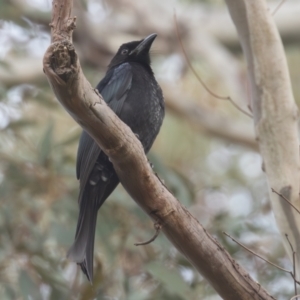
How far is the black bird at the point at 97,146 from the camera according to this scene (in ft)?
10.3

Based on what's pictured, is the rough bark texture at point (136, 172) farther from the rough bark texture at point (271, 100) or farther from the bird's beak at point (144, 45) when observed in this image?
the bird's beak at point (144, 45)

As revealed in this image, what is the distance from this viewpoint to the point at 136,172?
2.49 m

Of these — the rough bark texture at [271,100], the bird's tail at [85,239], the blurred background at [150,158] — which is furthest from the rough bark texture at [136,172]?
the blurred background at [150,158]

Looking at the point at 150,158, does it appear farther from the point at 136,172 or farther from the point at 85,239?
the point at 136,172

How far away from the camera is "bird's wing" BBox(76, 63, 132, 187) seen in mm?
3137

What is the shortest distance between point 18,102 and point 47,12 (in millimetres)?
1138

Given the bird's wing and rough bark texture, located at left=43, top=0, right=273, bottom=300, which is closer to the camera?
rough bark texture, located at left=43, top=0, right=273, bottom=300

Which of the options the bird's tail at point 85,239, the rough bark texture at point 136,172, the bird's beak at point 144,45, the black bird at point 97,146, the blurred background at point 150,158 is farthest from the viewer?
the blurred background at point 150,158

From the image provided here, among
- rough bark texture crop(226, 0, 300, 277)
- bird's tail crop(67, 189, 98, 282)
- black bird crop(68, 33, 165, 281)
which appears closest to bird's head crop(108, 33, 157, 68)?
black bird crop(68, 33, 165, 281)

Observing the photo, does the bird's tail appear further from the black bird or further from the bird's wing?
the bird's wing

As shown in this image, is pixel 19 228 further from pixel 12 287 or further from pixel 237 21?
pixel 237 21

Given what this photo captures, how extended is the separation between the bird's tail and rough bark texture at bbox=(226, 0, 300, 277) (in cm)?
86

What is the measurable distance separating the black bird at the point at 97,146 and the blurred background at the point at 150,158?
0.63 meters

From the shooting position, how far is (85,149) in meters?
3.20
